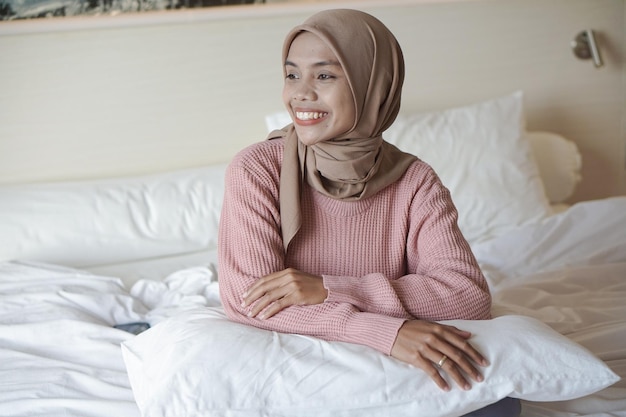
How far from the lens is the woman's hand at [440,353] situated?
1275 millimetres

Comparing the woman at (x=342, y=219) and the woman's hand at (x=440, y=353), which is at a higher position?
the woman at (x=342, y=219)

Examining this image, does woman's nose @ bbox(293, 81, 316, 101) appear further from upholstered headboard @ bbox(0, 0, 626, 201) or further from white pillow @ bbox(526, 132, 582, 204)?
white pillow @ bbox(526, 132, 582, 204)

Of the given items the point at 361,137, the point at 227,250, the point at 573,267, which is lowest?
the point at 573,267

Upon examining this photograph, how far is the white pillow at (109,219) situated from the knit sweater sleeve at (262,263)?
0.85 m

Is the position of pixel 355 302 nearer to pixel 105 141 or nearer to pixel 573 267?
pixel 573 267

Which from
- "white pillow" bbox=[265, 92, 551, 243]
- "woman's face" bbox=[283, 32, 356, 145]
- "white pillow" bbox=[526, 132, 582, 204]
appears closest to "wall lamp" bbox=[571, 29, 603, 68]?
"white pillow" bbox=[526, 132, 582, 204]

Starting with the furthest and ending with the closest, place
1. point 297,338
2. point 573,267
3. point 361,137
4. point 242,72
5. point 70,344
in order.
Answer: point 242,72 < point 573,267 < point 70,344 < point 361,137 < point 297,338

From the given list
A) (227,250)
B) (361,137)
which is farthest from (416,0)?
(227,250)

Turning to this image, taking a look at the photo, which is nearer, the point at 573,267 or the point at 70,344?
the point at 70,344

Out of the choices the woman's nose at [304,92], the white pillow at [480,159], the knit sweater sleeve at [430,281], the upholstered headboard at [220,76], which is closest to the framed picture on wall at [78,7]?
the upholstered headboard at [220,76]

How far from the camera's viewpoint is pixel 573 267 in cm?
214

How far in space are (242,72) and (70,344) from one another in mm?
1350

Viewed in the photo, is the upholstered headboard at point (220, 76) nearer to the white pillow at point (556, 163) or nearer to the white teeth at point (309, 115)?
the white pillow at point (556, 163)

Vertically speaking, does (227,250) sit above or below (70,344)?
above
